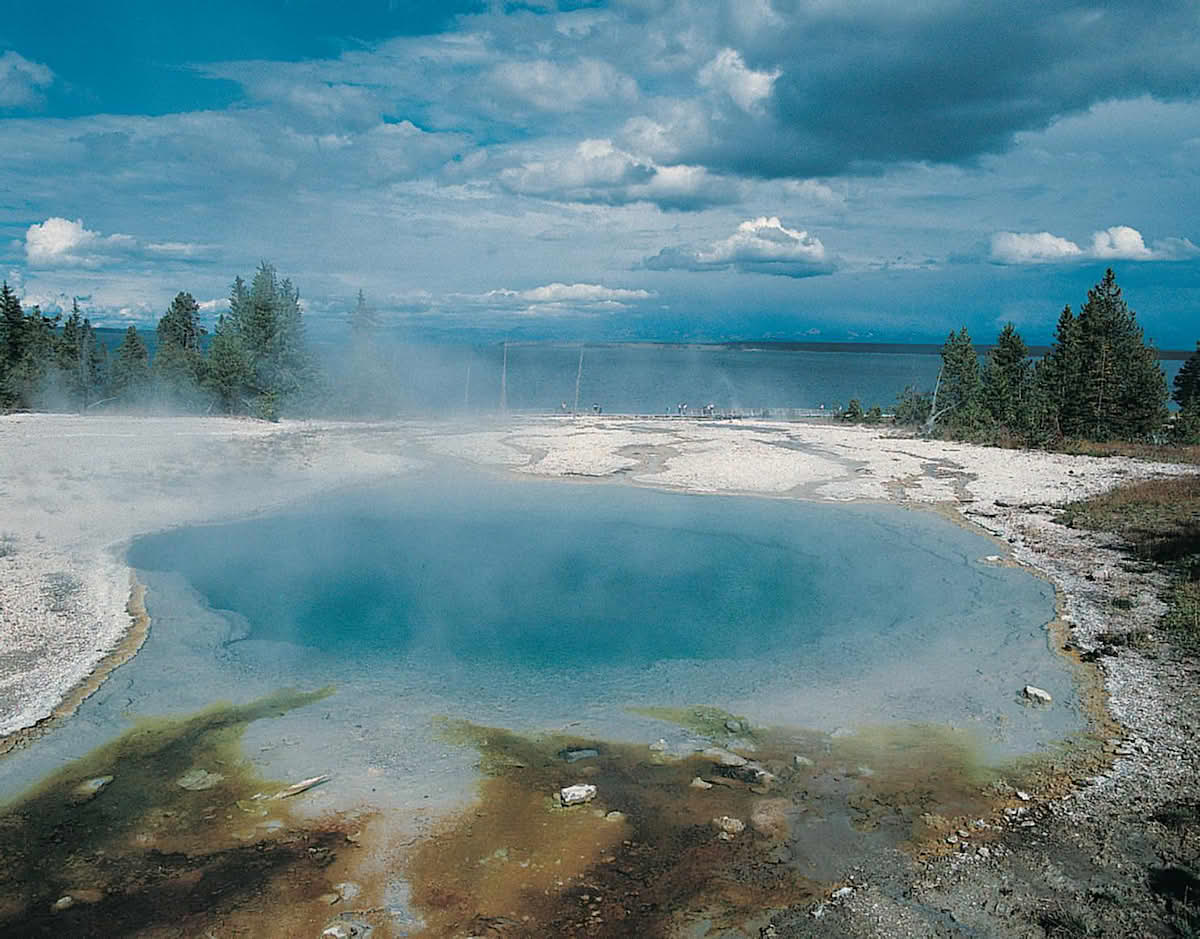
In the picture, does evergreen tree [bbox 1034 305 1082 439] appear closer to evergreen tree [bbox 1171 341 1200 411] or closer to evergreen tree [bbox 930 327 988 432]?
evergreen tree [bbox 930 327 988 432]

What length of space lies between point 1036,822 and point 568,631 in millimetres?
9566

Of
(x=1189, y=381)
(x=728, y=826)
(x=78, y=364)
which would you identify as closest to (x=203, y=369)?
(x=78, y=364)

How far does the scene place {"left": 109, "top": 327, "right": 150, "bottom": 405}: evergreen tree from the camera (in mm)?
56594

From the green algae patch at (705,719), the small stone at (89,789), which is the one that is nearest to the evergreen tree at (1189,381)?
the green algae patch at (705,719)

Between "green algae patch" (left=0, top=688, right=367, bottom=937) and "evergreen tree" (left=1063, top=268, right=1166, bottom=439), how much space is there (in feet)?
152

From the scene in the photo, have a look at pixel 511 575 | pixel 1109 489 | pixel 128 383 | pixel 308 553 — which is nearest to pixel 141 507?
pixel 308 553

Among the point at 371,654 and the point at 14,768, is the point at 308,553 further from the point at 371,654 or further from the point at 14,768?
the point at 14,768

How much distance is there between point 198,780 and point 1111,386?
157 feet

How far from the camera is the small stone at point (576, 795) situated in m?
10.6

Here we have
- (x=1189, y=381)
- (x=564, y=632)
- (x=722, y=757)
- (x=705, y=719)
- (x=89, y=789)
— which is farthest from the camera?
(x=1189, y=381)

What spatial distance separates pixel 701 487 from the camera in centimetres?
3359

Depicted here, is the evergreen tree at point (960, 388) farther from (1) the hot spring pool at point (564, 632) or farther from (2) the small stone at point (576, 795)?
(2) the small stone at point (576, 795)

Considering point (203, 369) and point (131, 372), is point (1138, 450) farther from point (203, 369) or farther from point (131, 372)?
point (131, 372)

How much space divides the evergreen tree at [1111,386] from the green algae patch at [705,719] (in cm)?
4048
